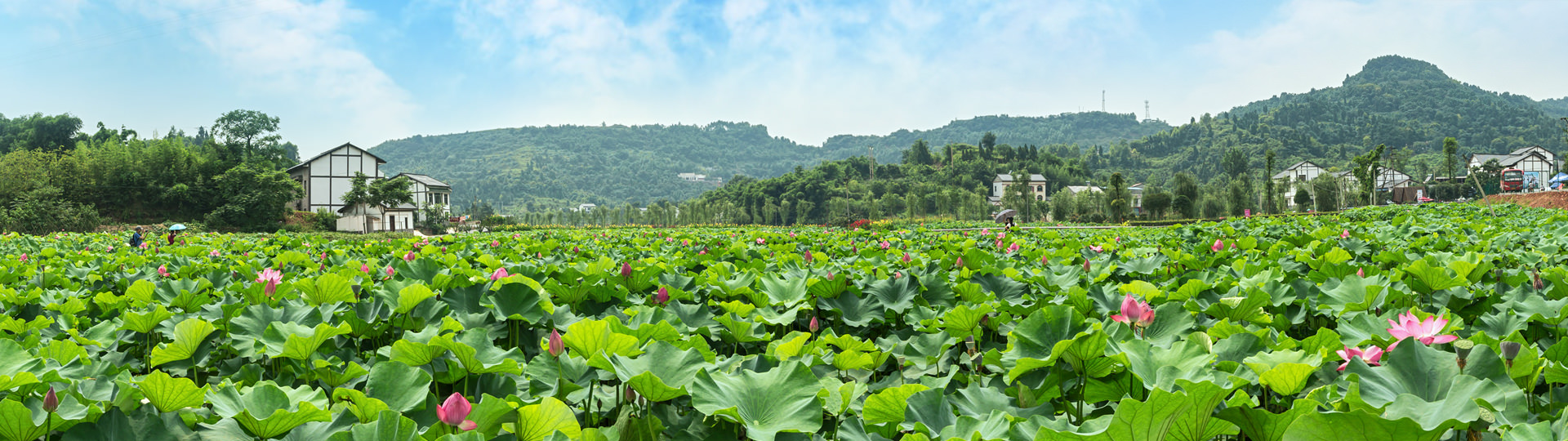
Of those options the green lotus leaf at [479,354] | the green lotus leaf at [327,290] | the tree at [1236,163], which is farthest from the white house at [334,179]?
the tree at [1236,163]

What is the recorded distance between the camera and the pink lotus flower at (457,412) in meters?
1.01

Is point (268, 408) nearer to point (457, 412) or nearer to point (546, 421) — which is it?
point (457, 412)

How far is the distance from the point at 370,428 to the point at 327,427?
0.17 meters

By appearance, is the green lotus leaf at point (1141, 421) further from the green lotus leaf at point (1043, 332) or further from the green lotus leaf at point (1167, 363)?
the green lotus leaf at point (1043, 332)

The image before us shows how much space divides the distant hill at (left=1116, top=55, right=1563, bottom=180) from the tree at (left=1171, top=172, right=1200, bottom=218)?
195 ft

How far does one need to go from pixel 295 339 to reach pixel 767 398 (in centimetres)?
101

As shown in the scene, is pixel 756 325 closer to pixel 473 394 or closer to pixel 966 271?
pixel 473 394

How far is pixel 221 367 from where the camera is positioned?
1.82 meters

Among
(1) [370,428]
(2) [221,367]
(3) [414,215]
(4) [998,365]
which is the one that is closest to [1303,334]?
(4) [998,365]

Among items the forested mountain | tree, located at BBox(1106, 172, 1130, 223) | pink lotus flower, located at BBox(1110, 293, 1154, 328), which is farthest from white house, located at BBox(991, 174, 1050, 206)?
pink lotus flower, located at BBox(1110, 293, 1154, 328)

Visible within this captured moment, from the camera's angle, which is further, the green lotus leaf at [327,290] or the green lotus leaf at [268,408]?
the green lotus leaf at [327,290]

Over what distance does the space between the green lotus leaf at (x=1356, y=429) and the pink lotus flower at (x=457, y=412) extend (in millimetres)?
1014

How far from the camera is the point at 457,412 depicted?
1.02m

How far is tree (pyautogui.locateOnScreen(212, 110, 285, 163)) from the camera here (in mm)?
41750
